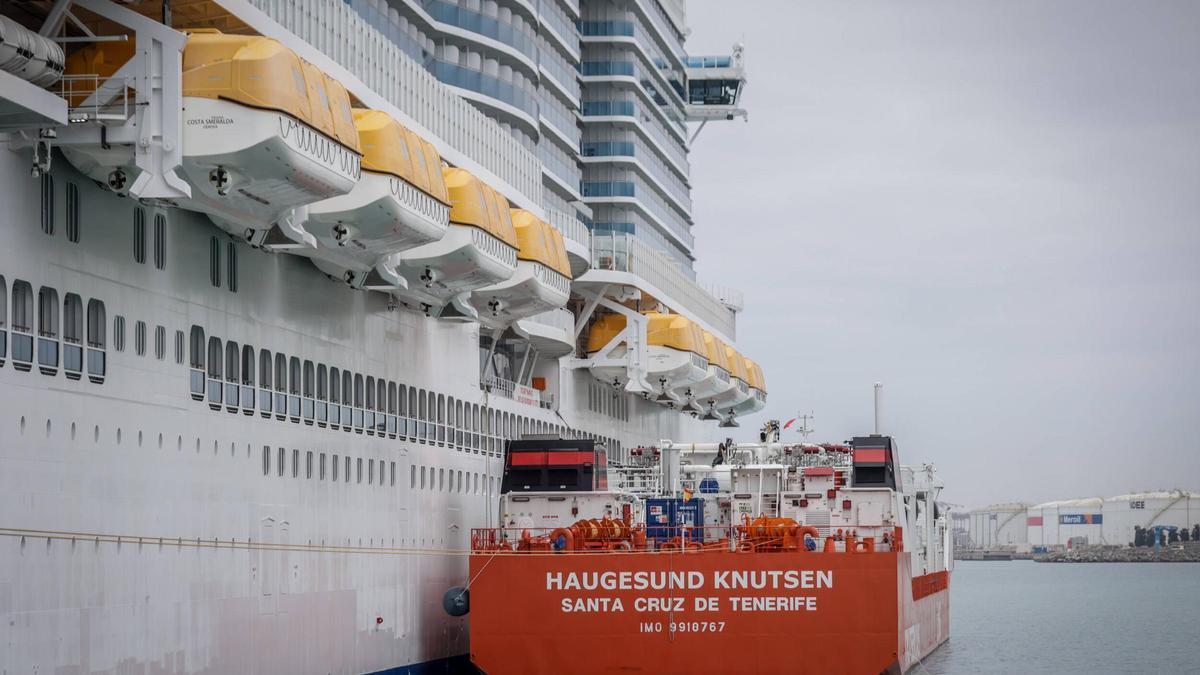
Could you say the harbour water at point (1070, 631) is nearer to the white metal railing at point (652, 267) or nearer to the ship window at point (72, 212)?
the white metal railing at point (652, 267)

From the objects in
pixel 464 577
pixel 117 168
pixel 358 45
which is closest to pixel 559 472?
pixel 464 577

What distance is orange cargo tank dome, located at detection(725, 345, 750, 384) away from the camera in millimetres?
71875

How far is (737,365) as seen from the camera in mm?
73875

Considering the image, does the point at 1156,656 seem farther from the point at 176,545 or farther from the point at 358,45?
the point at 176,545

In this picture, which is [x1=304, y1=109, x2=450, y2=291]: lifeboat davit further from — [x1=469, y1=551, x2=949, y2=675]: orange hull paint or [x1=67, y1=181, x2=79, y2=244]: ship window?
[x1=469, y1=551, x2=949, y2=675]: orange hull paint

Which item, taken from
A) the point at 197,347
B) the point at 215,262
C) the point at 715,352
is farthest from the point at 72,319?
the point at 715,352

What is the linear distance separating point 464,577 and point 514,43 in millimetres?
15243

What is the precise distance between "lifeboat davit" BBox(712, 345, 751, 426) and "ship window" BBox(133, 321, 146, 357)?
4517 centimetres

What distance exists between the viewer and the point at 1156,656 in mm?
61500

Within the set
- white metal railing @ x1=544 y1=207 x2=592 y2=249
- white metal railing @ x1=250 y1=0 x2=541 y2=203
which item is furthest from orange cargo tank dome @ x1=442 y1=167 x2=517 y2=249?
white metal railing @ x1=544 y1=207 x2=592 y2=249

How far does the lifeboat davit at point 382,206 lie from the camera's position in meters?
30.4

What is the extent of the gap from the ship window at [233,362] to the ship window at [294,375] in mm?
2455

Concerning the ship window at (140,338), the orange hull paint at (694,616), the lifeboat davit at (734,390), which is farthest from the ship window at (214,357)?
the lifeboat davit at (734,390)

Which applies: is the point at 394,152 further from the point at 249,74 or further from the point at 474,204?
the point at 249,74
